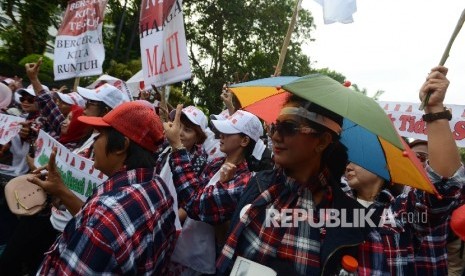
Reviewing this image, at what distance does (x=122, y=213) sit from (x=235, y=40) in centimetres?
2113

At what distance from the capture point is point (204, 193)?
2.57 meters

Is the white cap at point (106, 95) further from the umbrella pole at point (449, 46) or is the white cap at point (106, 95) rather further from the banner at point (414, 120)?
the banner at point (414, 120)

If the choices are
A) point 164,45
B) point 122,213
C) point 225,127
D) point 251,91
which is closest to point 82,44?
point 164,45

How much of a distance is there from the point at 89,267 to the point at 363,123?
1.23 metres

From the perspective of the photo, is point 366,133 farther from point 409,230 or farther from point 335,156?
point 409,230

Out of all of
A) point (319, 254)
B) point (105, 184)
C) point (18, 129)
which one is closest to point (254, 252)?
point (319, 254)

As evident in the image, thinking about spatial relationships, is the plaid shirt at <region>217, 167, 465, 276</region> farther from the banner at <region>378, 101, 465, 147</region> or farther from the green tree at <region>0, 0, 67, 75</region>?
the green tree at <region>0, 0, 67, 75</region>

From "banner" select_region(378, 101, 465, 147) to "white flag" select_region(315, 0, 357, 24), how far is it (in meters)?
1.09

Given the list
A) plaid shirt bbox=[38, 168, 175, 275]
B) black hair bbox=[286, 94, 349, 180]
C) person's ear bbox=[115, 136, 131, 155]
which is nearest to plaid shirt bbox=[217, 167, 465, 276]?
black hair bbox=[286, 94, 349, 180]

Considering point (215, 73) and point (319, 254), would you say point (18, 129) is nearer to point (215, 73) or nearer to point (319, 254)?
point (319, 254)

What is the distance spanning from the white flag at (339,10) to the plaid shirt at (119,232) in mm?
3461

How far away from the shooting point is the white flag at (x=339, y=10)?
4.96 metres

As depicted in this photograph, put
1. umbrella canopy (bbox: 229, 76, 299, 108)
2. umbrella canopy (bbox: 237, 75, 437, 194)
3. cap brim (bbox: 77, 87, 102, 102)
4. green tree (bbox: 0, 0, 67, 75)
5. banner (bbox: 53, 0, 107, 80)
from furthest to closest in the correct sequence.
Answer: green tree (bbox: 0, 0, 67, 75) → banner (bbox: 53, 0, 107, 80) → cap brim (bbox: 77, 87, 102, 102) → umbrella canopy (bbox: 229, 76, 299, 108) → umbrella canopy (bbox: 237, 75, 437, 194)

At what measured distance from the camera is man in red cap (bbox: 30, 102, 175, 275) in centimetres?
190
